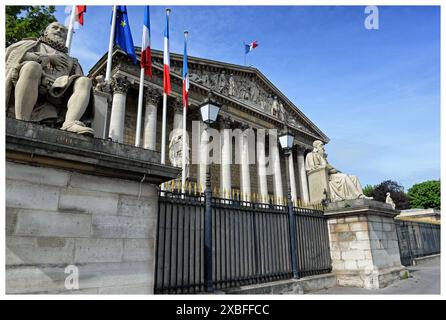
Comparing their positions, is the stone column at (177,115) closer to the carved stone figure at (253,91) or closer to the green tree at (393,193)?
the carved stone figure at (253,91)

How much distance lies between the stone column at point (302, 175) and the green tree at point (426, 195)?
2564cm

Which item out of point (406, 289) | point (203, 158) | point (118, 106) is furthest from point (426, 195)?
point (118, 106)

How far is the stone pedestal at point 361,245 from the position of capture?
7.88 m

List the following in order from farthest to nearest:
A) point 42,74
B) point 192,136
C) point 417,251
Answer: point 192,136
point 417,251
point 42,74

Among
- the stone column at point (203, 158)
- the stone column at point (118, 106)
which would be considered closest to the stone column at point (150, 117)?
the stone column at point (118, 106)

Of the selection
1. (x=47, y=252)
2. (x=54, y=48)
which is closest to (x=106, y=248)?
(x=47, y=252)

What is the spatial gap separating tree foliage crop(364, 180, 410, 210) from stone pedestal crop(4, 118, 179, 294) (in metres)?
51.3

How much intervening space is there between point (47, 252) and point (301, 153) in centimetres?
3023

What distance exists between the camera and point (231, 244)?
607 centimetres

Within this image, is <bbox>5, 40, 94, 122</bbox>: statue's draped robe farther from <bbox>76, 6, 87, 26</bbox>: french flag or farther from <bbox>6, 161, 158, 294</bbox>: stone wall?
<bbox>76, 6, 87, 26</bbox>: french flag

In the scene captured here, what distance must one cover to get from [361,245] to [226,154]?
1507cm

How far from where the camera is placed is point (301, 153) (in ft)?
104

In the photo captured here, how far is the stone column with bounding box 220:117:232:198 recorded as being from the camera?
21625 mm
